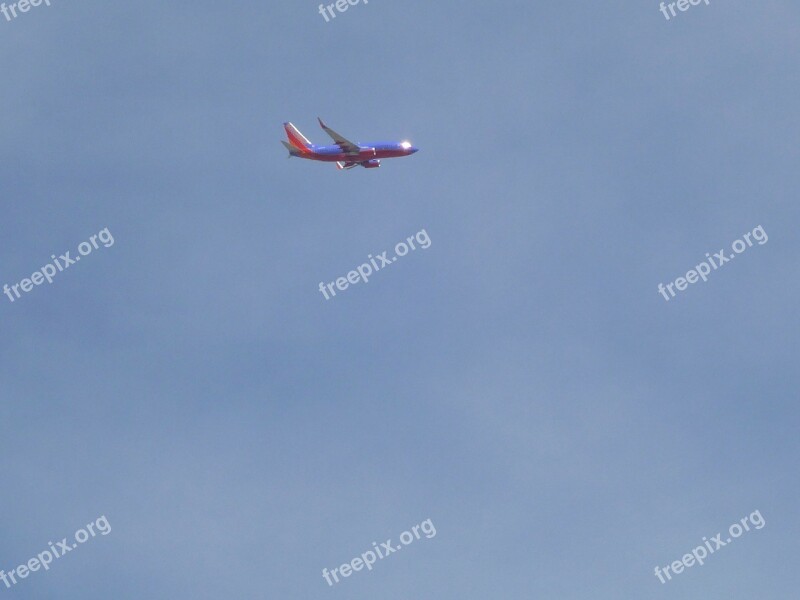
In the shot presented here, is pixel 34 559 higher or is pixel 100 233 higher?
pixel 100 233

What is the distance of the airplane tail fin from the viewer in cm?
19075

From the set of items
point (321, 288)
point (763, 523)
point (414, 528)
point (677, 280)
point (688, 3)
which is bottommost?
point (763, 523)

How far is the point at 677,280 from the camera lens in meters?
189

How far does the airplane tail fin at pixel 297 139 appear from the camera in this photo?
190750 millimetres

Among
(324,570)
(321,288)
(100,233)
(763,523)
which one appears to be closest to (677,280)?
(763,523)

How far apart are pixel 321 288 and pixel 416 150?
79.5ft

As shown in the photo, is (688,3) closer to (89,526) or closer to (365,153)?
(365,153)

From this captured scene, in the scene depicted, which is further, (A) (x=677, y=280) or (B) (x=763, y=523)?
(A) (x=677, y=280)

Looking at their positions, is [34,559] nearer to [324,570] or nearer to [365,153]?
[324,570]

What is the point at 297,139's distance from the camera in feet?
632

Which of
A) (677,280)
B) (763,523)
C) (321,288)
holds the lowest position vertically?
(763,523)

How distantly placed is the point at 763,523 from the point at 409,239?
58.7 meters

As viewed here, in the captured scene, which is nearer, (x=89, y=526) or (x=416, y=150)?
(x=89, y=526)

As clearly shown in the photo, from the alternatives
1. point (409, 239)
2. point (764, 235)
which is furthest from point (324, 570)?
point (764, 235)
